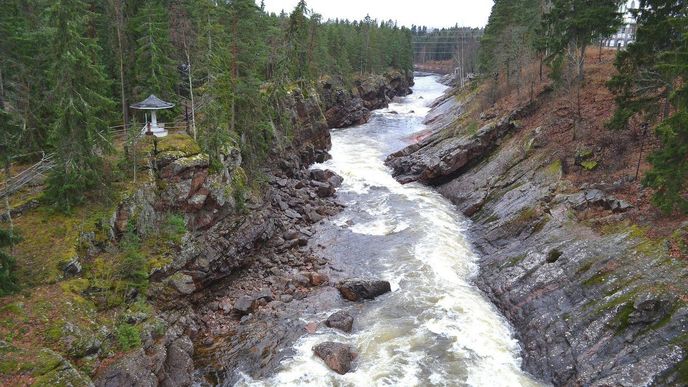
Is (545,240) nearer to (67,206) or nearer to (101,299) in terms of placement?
(101,299)

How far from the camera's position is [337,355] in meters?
18.0

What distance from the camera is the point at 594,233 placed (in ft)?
70.3

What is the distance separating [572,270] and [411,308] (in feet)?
25.6

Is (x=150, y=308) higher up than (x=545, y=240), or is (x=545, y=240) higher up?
(x=545, y=240)

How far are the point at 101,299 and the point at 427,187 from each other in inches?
1162

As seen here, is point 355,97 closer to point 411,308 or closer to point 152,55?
point 152,55

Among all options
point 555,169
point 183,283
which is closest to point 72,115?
point 183,283

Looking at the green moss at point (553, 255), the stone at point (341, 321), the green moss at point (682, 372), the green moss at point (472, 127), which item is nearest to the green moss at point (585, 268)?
the green moss at point (553, 255)

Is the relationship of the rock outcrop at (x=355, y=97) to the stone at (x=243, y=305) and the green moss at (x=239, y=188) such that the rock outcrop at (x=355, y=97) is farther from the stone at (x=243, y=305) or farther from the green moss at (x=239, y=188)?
the stone at (x=243, y=305)

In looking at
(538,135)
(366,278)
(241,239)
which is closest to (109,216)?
(241,239)

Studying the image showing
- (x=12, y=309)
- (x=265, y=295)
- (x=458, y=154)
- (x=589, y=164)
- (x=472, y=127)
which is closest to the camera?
(x=12, y=309)

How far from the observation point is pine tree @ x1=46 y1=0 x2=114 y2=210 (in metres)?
18.8

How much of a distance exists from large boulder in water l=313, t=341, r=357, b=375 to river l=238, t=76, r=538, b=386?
0.29 meters

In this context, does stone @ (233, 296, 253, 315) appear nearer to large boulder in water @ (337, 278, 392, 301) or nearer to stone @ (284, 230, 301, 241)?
large boulder in water @ (337, 278, 392, 301)
